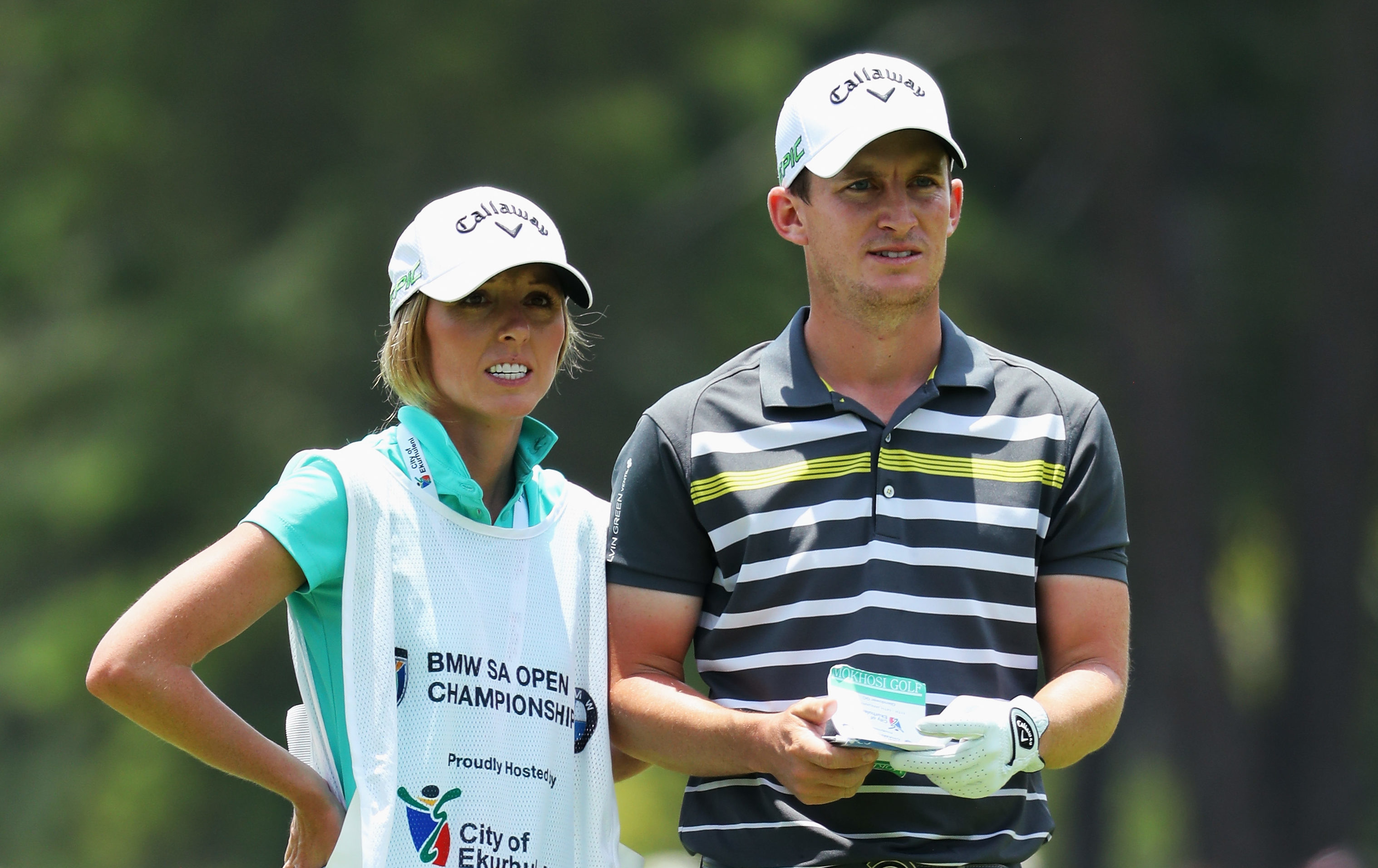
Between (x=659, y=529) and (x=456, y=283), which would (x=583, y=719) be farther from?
(x=456, y=283)

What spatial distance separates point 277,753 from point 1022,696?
1.30m

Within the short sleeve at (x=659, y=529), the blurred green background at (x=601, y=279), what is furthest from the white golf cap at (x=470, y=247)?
the blurred green background at (x=601, y=279)

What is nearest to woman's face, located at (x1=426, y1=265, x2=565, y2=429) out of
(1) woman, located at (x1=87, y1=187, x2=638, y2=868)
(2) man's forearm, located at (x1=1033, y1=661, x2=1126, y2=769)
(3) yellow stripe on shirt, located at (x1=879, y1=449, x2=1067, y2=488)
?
(1) woman, located at (x1=87, y1=187, x2=638, y2=868)

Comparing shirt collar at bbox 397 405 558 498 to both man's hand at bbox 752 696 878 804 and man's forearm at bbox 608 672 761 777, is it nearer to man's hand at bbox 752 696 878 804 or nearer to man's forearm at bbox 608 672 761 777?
man's forearm at bbox 608 672 761 777

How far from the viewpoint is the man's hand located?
312 cm

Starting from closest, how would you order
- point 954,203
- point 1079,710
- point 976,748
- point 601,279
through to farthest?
point 976,748 < point 1079,710 < point 954,203 < point 601,279

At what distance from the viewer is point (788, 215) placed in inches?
150

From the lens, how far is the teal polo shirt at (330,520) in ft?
10.7

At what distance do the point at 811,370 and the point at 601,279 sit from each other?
11.9 metres

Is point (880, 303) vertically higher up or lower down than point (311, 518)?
higher up

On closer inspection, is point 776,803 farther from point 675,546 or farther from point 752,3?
point 752,3

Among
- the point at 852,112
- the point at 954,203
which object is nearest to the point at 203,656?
the point at 852,112

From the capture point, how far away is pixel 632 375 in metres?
15.3

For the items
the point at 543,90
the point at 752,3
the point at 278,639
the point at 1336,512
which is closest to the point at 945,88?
the point at 752,3
